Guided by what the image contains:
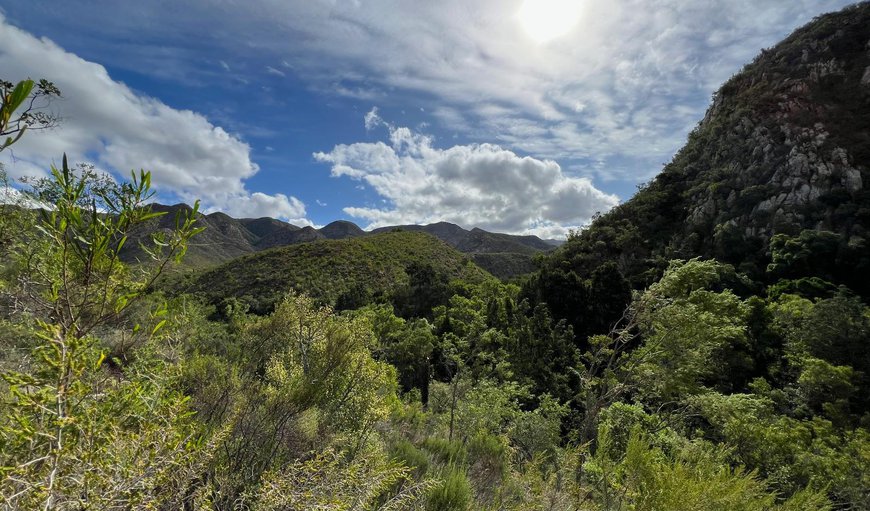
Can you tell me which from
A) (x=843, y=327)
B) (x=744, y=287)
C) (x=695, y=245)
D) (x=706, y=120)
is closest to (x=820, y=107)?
(x=706, y=120)

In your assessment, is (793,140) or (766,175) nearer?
(766,175)

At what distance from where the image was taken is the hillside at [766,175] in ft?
113

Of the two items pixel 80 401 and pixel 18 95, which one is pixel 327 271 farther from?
pixel 18 95

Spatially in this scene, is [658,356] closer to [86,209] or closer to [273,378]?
[273,378]

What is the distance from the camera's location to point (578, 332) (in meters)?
30.0

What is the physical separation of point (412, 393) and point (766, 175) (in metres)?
43.4

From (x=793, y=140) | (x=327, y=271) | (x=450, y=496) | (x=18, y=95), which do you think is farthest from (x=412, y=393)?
(x=793, y=140)

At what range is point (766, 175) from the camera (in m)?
40.2

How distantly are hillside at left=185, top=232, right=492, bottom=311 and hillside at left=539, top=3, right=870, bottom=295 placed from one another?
74.4 ft

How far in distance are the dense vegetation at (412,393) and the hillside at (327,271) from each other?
18.1 metres

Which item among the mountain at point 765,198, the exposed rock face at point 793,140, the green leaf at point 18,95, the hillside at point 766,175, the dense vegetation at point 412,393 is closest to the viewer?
the green leaf at point 18,95

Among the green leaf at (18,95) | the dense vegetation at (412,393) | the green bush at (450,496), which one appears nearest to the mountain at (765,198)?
the dense vegetation at (412,393)

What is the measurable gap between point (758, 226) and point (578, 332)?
22.2 m

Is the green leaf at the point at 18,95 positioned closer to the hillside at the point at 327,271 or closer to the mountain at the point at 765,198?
the mountain at the point at 765,198
